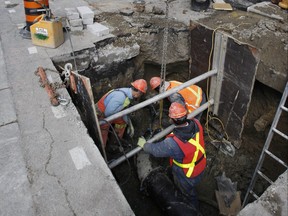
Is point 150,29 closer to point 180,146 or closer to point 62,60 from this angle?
point 62,60

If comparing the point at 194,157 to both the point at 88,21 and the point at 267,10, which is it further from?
the point at 267,10

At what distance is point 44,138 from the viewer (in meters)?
3.42

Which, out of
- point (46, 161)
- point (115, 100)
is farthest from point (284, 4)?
point (46, 161)

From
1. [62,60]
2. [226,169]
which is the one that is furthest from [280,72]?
[62,60]

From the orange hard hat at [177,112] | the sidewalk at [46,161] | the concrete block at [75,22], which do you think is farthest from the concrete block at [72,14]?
the orange hard hat at [177,112]

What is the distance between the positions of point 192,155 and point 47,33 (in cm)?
352

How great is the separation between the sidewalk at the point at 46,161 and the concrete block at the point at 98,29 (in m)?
1.65

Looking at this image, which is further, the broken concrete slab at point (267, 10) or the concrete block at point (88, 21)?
the broken concrete slab at point (267, 10)

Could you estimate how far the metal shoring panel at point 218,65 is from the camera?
5293 mm

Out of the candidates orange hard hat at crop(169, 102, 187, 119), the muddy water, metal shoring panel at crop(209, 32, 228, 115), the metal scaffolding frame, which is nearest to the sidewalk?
the metal scaffolding frame

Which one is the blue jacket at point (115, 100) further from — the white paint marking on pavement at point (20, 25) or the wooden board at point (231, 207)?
the white paint marking on pavement at point (20, 25)

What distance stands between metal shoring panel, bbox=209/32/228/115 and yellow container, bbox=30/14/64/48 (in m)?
3.08

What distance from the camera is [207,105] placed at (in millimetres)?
5742

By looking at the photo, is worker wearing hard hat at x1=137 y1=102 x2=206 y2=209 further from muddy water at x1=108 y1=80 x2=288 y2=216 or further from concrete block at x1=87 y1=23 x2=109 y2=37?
concrete block at x1=87 y1=23 x2=109 y2=37
